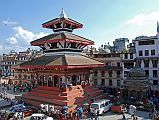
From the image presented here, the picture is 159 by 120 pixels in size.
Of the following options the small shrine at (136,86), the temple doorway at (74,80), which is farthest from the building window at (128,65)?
the temple doorway at (74,80)

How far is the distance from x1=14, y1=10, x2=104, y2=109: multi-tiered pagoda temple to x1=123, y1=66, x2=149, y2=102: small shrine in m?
4.61

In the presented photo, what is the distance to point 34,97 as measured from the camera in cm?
2761

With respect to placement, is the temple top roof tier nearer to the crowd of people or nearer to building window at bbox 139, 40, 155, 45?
building window at bbox 139, 40, 155, 45

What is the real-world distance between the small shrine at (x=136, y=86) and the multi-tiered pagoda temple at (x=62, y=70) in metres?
4.61

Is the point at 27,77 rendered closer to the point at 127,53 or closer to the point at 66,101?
the point at 127,53

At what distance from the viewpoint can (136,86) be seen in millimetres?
28078

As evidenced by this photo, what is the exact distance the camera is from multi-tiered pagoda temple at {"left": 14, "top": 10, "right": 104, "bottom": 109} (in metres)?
25.4

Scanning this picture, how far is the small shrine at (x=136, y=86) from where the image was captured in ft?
91.0

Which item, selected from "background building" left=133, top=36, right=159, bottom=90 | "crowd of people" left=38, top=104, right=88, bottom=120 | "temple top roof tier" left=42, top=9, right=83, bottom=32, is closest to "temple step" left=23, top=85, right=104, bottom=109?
"crowd of people" left=38, top=104, right=88, bottom=120

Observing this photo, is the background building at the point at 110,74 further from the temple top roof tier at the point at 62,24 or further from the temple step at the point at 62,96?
the temple top roof tier at the point at 62,24

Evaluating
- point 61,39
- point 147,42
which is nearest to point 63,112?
point 61,39

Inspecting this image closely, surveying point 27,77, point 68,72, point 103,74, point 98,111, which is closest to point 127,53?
point 103,74

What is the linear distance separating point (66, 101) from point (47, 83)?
6.31m

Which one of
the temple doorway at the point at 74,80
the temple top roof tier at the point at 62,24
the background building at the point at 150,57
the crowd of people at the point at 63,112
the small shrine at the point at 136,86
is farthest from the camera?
the background building at the point at 150,57
